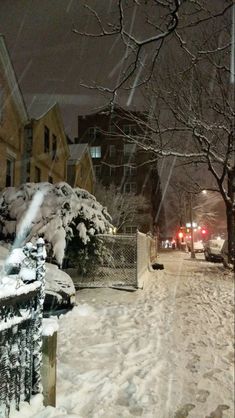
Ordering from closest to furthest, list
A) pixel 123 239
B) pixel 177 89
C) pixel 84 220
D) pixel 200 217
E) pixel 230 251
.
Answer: pixel 84 220, pixel 123 239, pixel 177 89, pixel 230 251, pixel 200 217

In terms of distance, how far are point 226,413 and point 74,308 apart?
4.86 m

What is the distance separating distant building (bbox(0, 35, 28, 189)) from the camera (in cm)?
1827

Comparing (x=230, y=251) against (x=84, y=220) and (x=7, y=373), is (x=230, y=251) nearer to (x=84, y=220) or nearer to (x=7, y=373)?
(x=84, y=220)

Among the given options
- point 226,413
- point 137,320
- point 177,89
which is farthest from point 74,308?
point 177,89

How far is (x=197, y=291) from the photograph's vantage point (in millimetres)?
13078

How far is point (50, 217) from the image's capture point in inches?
454

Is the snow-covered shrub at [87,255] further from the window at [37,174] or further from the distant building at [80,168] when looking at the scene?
the distant building at [80,168]

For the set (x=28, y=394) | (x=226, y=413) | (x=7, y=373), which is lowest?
→ (x=226, y=413)

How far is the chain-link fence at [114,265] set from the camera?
497 inches

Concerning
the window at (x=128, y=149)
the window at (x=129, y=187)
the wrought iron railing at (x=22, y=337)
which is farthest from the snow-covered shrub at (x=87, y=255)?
the window at (x=128, y=149)

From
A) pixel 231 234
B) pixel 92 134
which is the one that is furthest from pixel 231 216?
pixel 92 134

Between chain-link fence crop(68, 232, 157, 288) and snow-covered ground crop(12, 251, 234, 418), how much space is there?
1228 millimetres

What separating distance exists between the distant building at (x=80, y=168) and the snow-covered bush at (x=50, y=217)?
17901mm

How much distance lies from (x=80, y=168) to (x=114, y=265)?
20.7m
